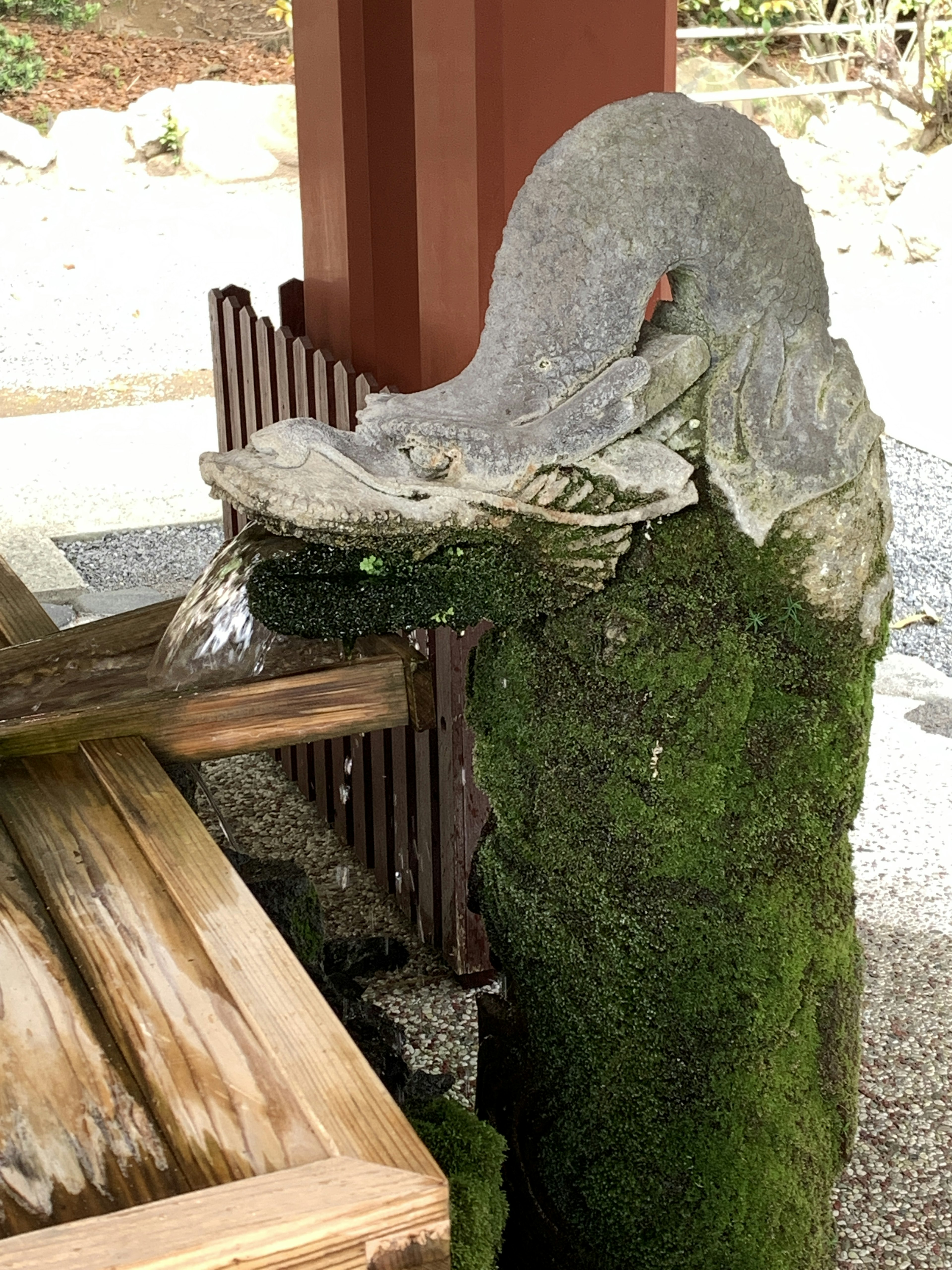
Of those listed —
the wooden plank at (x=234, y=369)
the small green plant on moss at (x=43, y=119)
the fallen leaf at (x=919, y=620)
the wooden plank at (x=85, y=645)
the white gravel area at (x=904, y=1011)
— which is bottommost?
the white gravel area at (x=904, y=1011)

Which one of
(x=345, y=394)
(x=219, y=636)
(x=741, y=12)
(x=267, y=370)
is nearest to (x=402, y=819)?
(x=345, y=394)

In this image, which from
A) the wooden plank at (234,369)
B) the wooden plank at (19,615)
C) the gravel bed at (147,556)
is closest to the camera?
the wooden plank at (19,615)

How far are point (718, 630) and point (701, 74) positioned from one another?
17283 millimetres

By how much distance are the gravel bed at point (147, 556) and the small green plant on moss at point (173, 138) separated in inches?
432

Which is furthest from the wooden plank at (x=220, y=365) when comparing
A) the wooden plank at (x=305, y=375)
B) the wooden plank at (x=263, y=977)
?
the wooden plank at (x=263, y=977)

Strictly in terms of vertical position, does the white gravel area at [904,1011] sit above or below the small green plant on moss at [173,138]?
below

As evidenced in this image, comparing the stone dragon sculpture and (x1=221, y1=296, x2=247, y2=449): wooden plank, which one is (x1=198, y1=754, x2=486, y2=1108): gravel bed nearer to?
(x1=221, y1=296, x2=247, y2=449): wooden plank

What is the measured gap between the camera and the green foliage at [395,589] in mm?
1611

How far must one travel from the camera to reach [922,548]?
6711 mm

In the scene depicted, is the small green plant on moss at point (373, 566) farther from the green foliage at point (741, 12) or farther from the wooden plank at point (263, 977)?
the green foliage at point (741, 12)

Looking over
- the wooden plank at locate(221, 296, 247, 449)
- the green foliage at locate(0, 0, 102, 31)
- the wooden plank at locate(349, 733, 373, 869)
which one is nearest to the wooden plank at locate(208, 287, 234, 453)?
the wooden plank at locate(221, 296, 247, 449)

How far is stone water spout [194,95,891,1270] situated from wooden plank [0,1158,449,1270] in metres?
0.54

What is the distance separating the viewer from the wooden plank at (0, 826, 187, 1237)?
4.25 ft

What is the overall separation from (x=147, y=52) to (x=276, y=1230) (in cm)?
2114
